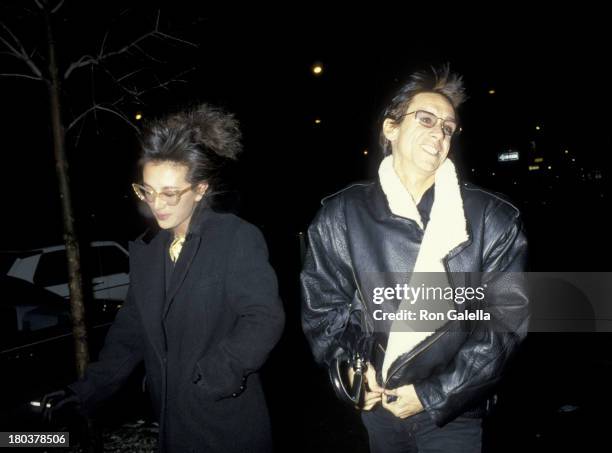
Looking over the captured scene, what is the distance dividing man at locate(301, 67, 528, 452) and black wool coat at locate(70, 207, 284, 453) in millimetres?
304

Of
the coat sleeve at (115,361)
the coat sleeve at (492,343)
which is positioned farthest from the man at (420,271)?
the coat sleeve at (115,361)

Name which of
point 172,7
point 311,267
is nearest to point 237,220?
point 311,267

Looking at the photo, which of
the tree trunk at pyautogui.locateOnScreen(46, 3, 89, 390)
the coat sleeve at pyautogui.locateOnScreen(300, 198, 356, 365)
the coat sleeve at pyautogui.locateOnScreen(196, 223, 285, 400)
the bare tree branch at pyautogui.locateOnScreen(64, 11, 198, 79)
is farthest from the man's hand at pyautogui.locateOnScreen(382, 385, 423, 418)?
the bare tree branch at pyautogui.locateOnScreen(64, 11, 198, 79)

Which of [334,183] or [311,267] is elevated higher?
[334,183]

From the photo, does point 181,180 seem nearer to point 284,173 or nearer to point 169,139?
point 169,139

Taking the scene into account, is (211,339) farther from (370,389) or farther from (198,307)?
(370,389)

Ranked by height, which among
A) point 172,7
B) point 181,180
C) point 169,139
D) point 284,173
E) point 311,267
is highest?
point 284,173

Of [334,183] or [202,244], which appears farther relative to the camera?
[334,183]

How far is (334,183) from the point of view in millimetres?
30312

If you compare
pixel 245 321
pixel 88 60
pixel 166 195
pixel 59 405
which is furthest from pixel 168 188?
pixel 88 60

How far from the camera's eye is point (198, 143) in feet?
7.47

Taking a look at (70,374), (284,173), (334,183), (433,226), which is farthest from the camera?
(334,183)

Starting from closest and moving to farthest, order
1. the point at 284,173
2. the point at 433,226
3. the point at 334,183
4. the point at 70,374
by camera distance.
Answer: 1. the point at 433,226
2. the point at 70,374
3. the point at 284,173
4. the point at 334,183

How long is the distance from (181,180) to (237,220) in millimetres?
352
